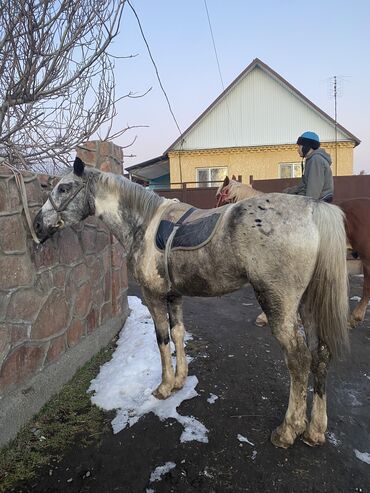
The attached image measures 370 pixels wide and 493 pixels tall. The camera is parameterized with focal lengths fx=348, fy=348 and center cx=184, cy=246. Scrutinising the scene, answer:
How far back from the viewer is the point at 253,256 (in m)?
2.32

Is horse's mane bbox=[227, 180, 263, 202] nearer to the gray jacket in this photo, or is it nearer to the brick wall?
the gray jacket

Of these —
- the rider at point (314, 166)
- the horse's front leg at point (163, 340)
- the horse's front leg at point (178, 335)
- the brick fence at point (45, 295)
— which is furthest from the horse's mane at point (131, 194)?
the rider at point (314, 166)

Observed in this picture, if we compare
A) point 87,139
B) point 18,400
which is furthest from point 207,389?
point 87,139

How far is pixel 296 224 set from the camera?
2268mm

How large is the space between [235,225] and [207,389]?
170 cm

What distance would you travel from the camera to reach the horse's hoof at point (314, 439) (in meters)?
2.47

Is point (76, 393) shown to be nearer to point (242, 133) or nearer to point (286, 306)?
point (286, 306)

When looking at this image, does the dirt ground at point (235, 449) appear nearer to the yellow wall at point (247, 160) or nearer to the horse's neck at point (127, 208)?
the horse's neck at point (127, 208)

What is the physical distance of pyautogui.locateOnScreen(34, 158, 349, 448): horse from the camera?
2281 millimetres

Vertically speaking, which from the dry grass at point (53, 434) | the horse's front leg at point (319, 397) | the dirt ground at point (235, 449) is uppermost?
the horse's front leg at point (319, 397)

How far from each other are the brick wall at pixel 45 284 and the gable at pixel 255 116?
1235 cm

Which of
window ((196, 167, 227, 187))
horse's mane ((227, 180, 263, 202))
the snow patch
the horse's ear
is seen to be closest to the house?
window ((196, 167, 227, 187))

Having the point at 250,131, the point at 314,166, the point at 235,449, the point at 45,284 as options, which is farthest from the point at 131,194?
the point at 250,131

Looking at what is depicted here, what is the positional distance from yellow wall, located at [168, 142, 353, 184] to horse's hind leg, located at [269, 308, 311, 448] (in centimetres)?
1343
